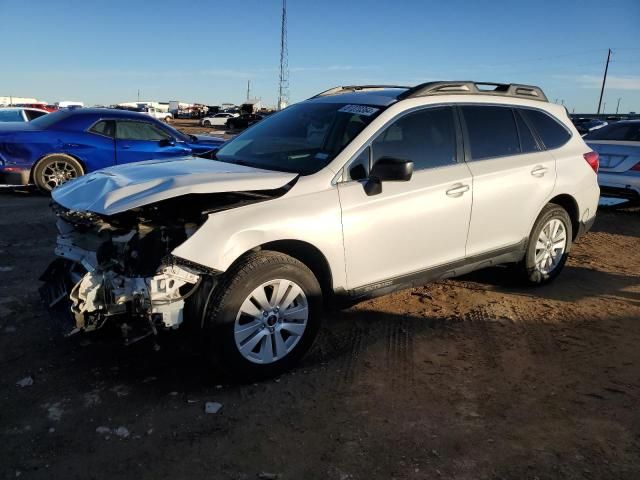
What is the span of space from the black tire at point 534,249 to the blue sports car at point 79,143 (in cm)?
561

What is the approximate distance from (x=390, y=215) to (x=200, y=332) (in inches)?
61.8

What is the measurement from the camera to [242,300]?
3188 mm

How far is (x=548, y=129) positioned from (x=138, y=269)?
163 inches

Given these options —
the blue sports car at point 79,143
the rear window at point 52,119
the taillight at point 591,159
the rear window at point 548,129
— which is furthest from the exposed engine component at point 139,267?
the rear window at point 52,119

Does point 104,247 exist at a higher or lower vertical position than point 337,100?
lower

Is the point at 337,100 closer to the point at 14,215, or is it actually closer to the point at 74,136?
the point at 14,215

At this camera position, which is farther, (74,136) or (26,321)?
(74,136)

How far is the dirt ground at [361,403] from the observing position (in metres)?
2.70

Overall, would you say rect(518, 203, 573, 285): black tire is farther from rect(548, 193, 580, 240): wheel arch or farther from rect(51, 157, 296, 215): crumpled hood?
rect(51, 157, 296, 215): crumpled hood

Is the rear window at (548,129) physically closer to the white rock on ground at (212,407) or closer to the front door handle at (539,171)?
the front door handle at (539,171)

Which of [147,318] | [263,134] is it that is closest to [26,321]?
[147,318]

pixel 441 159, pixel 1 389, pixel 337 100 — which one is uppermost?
pixel 337 100

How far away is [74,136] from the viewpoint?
30.2 ft

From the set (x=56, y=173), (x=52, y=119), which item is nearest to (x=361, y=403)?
(x=56, y=173)
